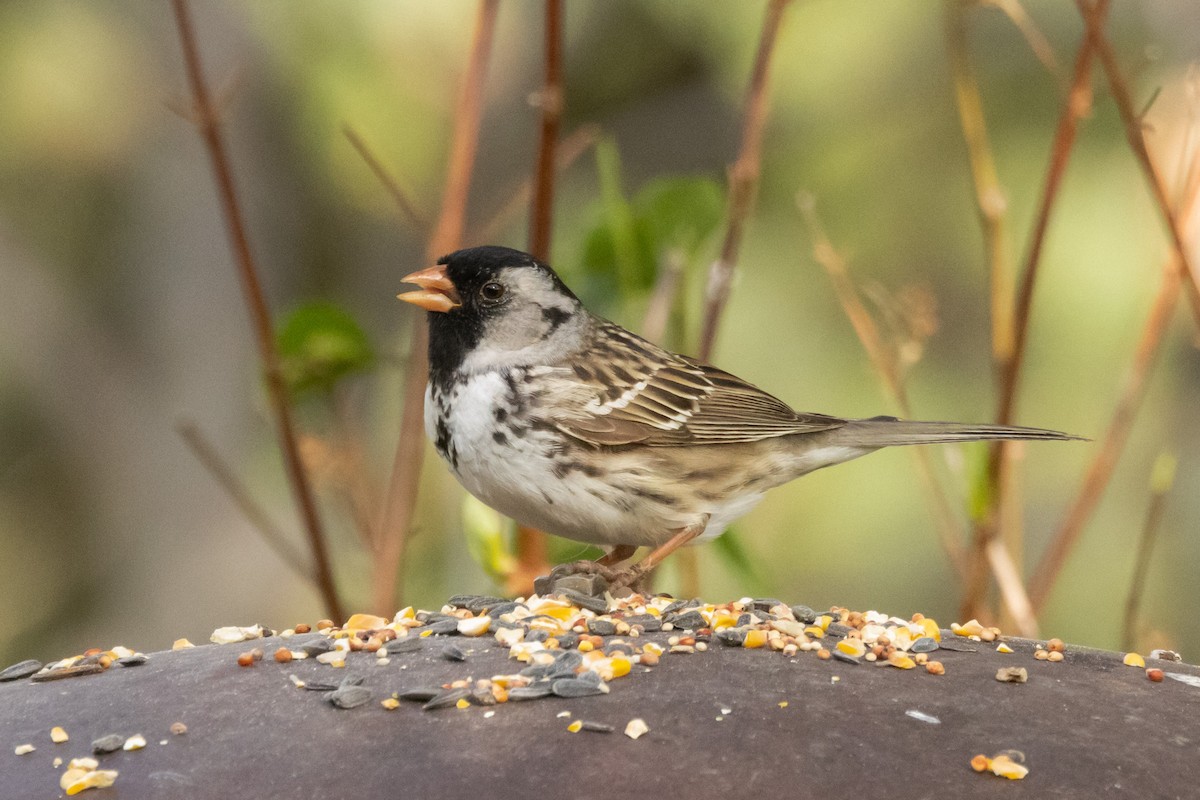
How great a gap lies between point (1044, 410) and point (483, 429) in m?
2.32

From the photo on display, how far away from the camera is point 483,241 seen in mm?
4434

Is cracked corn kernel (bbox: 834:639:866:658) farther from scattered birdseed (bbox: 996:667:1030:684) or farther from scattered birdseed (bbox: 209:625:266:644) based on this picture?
scattered birdseed (bbox: 209:625:266:644)

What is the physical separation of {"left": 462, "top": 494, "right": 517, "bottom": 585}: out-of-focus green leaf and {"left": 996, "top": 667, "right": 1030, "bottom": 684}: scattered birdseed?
1.20 metres

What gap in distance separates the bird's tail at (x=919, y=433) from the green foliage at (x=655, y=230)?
0.48m

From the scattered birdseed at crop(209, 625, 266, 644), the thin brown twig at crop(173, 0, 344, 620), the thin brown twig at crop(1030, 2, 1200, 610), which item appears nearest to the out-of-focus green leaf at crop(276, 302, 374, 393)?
the thin brown twig at crop(173, 0, 344, 620)

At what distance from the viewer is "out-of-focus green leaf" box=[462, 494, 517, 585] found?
296 cm

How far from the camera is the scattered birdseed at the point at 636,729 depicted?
1723 millimetres

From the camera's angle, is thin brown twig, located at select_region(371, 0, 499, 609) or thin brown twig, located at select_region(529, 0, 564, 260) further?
thin brown twig, located at select_region(371, 0, 499, 609)

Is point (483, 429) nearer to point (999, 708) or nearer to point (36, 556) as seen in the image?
point (999, 708)

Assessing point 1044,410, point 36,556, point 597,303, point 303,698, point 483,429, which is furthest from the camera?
point 36,556

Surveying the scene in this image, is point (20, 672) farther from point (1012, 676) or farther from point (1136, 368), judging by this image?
point (1136, 368)

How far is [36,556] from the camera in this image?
490 cm

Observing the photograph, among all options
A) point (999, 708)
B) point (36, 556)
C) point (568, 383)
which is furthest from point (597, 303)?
point (36, 556)

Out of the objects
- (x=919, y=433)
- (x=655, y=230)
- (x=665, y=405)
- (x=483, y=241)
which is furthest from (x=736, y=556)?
(x=483, y=241)
